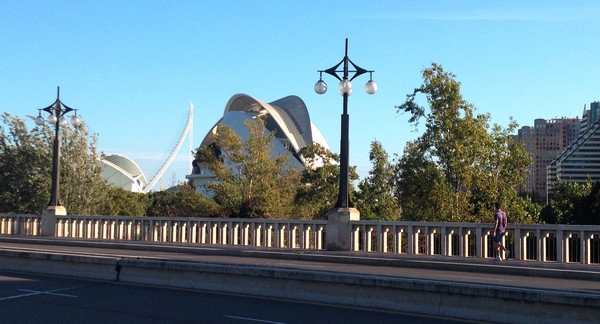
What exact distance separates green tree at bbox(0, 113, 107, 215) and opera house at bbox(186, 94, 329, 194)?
5767 cm

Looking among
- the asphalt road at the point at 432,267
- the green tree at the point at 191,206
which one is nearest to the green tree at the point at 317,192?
the green tree at the point at 191,206

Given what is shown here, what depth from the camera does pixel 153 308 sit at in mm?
12906

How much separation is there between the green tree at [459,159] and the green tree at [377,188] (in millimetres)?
10099

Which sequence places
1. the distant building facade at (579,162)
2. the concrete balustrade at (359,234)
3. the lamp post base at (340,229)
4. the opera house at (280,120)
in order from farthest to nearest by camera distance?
the distant building facade at (579,162) → the opera house at (280,120) → the lamp post base at (340,229) → the concrete balustrade at (359,234)

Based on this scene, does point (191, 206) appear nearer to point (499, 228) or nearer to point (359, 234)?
point (359, 234)

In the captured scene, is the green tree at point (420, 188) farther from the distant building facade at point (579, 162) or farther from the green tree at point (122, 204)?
the distant building facade at point (579, 162)

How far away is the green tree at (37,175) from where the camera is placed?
47.3 metres

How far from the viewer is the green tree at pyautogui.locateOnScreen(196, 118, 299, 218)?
49.2 metres

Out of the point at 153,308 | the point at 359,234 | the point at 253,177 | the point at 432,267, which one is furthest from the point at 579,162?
the point at 153,308

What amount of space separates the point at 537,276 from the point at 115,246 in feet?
53.0

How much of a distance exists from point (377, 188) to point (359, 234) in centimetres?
2671

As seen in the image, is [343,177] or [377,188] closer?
[343,177]

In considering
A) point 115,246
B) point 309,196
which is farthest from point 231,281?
point 309,196

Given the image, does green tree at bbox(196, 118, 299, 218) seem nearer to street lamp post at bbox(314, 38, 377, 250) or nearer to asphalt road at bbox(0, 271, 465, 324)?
street lamp post at bbox(314, 38, 377, 250)
